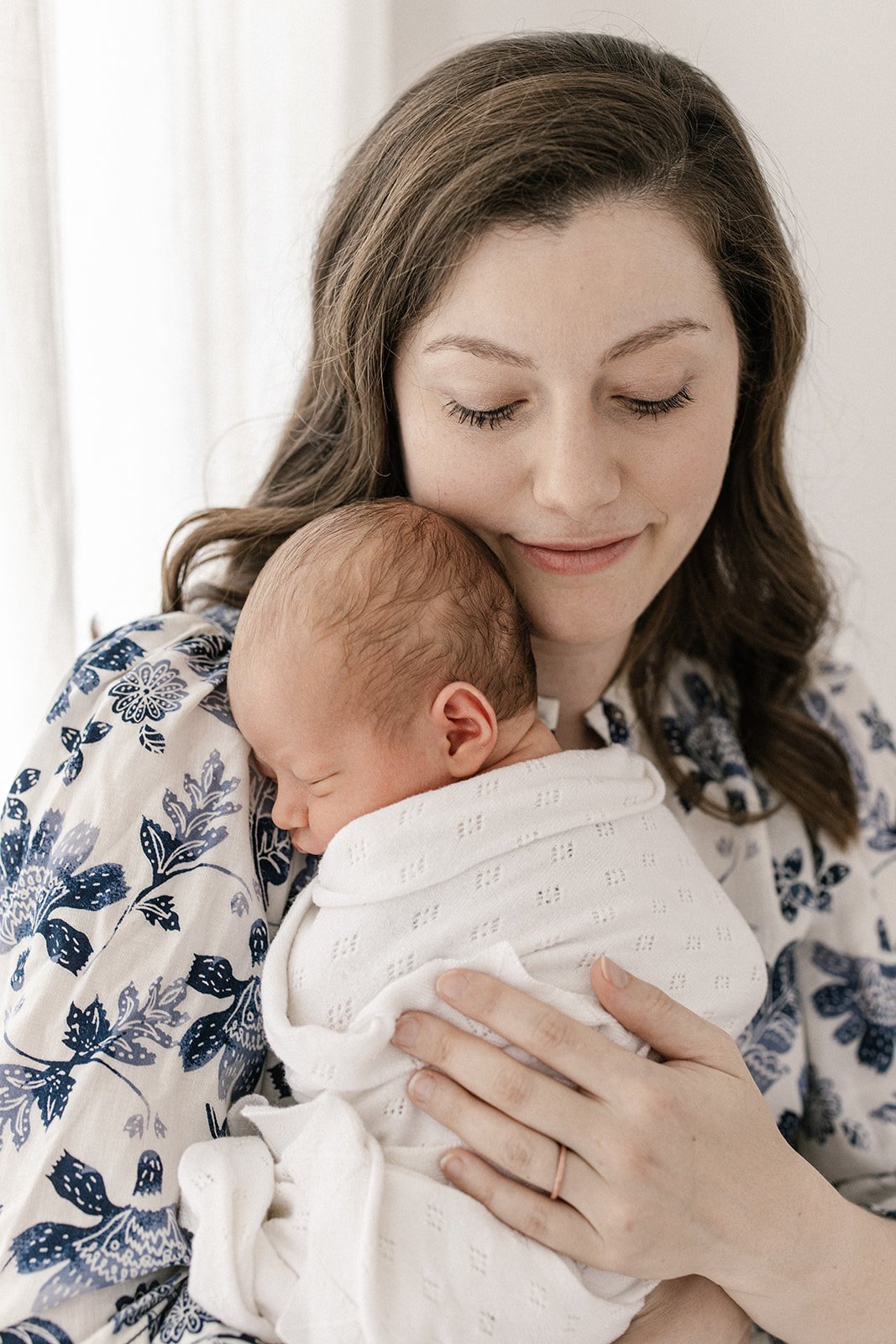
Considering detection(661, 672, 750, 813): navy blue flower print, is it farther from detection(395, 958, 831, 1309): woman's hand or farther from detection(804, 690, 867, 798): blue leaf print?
detection(395, 958, 831, 1309): woman's hand

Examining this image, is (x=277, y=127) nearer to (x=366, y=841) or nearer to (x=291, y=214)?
Result: (x=291, y=214)

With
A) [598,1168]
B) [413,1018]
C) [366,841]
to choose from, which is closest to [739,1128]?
[598,1168]

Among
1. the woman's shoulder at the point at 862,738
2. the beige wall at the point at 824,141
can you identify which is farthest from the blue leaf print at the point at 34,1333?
the beige wall at the point at 824,141

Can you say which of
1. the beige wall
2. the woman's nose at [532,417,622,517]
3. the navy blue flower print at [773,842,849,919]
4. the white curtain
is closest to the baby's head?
the woman's nose at [532,417,622,517]

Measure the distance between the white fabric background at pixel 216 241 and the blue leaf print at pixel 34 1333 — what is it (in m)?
0.64

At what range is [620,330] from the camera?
1.20m

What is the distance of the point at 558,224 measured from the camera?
47.3 inches

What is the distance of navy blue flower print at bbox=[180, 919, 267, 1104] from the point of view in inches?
44.5

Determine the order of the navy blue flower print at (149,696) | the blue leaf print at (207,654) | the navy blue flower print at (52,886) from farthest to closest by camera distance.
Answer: the blue leaf print at (207,654) → the navy blue flower print at (149,696) → the navy blue flower print at (52,886)

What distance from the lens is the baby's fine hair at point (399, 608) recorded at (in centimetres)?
116

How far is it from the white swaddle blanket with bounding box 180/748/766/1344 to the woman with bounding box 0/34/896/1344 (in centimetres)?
4

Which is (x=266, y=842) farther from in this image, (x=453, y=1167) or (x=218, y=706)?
(x=453, y=1167)

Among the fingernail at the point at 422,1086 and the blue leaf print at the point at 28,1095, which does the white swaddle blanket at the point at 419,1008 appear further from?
the blue leaf print at the point at 28,1095

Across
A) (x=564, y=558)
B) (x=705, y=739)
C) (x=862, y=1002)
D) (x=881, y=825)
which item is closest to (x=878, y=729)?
(x=881, y=825)
